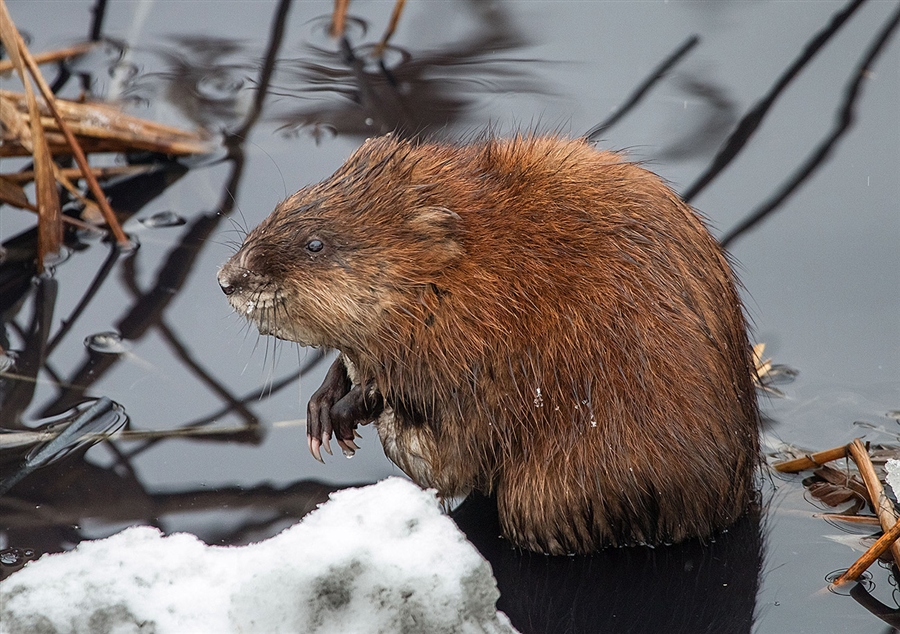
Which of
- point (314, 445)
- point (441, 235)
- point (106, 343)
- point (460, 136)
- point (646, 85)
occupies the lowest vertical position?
point (106, 343)

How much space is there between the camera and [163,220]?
3.72 m

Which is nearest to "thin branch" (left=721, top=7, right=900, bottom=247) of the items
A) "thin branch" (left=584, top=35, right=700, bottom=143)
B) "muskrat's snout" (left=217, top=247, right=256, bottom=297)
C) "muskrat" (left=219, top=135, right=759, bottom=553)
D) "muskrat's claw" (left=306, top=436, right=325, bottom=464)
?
"thin branch" (left=584, top=35, right=700, bottom=143)

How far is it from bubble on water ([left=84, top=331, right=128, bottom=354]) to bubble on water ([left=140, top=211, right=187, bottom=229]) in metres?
0.53

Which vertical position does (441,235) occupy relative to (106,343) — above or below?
above

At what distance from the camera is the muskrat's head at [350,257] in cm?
252

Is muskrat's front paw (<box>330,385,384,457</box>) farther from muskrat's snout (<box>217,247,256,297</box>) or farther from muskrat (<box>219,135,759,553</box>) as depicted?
muskrat's snout (<box>217,247,256,297</box>)

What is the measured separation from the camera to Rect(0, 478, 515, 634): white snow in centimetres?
204

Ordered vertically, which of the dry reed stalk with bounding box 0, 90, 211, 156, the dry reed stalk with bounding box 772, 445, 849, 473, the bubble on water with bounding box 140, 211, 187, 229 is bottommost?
the bubble on water with bounding box 140, 211, 187, 229

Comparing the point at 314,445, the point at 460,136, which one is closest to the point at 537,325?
the point at 314,445

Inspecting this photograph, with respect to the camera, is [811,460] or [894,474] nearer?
[894,474]

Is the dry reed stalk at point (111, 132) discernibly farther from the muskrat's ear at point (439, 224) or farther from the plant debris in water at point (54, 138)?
the muskrat's ear at point (439, 224)

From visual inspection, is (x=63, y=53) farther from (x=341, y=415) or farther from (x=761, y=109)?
(x=761, y=109)

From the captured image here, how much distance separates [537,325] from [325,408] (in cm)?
58

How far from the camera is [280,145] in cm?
395
